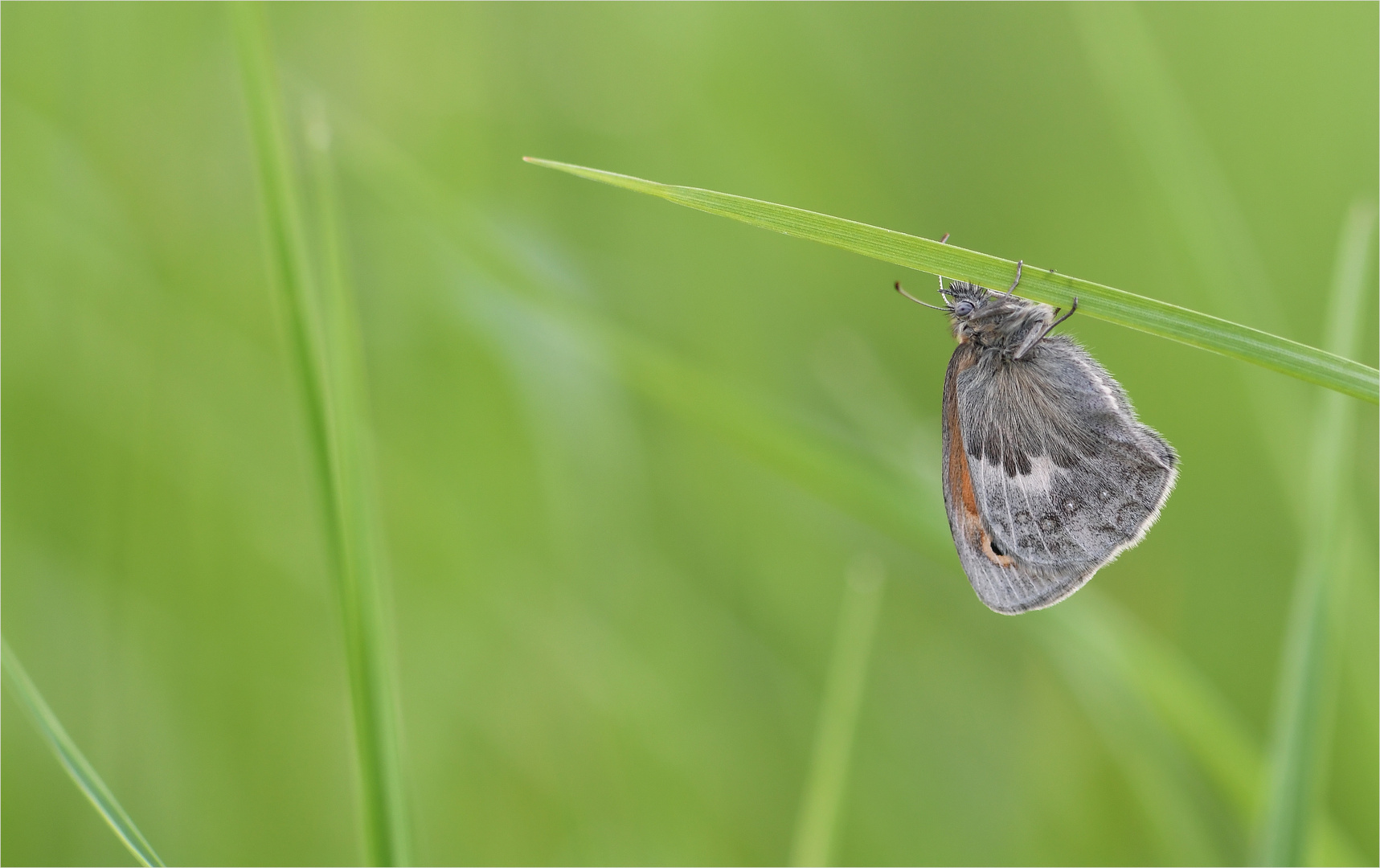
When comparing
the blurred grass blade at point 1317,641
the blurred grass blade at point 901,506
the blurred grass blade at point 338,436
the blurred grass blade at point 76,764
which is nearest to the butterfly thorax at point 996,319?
the blurred grass blade at point 901,506

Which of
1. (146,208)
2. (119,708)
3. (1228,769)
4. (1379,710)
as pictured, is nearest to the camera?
(1228,769)

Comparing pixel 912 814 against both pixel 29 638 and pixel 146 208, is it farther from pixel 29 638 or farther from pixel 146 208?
pixel 146 208

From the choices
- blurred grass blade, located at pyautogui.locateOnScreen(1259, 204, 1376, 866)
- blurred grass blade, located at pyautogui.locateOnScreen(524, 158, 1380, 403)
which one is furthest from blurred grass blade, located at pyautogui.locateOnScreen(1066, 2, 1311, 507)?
blurred grass blade, located at pyautogui.locateOnScreen(524, 158, 1380, 403)

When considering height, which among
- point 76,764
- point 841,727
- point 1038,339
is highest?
point 1038,339

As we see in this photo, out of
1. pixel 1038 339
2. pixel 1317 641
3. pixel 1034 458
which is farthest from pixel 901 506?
pixel 1317 641

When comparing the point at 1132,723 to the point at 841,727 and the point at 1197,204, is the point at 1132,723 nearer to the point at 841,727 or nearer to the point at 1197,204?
the point at 841,727

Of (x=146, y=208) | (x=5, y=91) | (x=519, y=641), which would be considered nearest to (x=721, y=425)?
(x=519, y=641)
